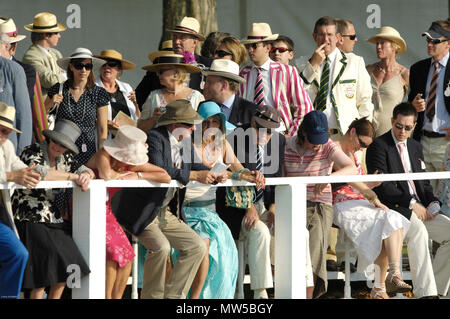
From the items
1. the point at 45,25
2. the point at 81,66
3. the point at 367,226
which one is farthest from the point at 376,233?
the point at 45,25

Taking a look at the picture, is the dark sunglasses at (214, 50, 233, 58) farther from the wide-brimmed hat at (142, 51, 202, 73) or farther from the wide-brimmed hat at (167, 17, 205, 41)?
the wide-brimmed hat at (167, 17, 205, 41)

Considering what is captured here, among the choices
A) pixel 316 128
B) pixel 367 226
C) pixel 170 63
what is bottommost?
pixel 367 226

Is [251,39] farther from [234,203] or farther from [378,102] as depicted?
[234,203]

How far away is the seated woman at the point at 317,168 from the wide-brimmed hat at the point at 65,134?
1569 millimetres

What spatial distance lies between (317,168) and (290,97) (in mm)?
1200

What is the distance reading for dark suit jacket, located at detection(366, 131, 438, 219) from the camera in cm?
780

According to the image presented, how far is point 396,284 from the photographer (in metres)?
7.41

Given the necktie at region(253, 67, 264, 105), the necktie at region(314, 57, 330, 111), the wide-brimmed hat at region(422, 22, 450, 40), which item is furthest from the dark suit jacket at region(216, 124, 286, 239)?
the wide-brimmed hat at region(422, 22, 450, 40)

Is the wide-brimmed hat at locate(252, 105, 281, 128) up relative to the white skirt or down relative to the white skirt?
up

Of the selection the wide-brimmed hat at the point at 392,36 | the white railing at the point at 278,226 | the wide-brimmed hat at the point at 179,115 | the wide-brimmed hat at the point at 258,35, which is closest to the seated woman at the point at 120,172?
the white railing at the point at 278,226

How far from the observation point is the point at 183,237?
6.71 metres

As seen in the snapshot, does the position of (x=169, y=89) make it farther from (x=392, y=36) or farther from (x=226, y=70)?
(x=392, y=36)

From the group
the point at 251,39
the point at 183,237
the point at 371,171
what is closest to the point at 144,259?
the point at 183,237

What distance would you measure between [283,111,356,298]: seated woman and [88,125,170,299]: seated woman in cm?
129
